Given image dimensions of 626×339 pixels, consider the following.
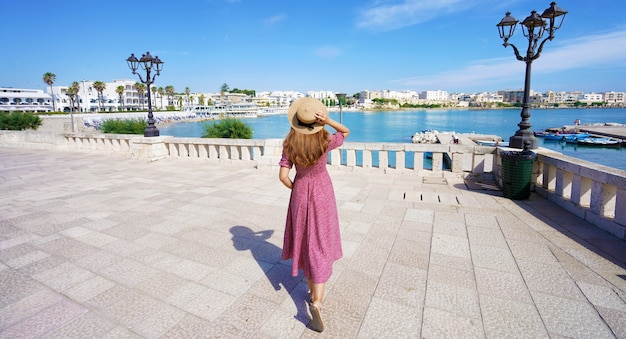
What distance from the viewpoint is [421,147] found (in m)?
7.73

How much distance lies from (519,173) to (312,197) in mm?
5113

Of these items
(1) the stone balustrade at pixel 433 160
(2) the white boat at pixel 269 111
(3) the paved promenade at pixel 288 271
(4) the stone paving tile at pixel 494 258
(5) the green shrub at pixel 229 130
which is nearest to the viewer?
(3) the paved promenade at pixel 288 271

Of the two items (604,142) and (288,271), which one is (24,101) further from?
(604,142)

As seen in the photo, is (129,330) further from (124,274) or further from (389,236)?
(389,236)

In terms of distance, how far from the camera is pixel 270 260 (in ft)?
11.8

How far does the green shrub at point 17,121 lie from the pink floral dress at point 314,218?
103 ft

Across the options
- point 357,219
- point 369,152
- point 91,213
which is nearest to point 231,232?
point 357,219

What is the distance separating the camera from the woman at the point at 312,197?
2377mm

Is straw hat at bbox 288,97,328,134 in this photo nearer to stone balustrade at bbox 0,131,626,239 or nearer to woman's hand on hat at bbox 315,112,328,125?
woman's hand on hat at bbox 315,112,328,125

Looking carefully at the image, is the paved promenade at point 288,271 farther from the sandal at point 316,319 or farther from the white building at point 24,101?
the white building at point 24,101

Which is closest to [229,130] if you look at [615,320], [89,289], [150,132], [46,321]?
[150,132]

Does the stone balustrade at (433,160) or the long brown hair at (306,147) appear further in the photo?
the stone balustrade at (433,160)

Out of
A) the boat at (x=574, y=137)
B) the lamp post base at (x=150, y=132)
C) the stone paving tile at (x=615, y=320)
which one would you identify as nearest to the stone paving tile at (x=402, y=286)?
the stone paving tile at (x=615, y=320)

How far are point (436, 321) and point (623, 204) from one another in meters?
3.37
